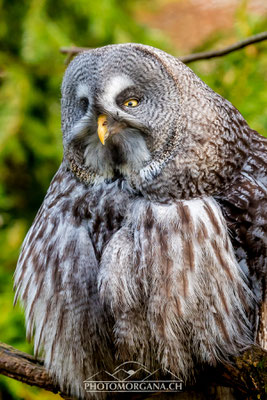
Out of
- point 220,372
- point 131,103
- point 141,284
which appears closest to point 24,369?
point 141,284

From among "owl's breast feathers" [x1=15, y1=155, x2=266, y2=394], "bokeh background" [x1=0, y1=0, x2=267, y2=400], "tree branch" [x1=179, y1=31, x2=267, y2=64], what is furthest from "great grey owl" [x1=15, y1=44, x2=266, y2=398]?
"bokeh background" [x1=0, y1=0, x2=267, y2=400]

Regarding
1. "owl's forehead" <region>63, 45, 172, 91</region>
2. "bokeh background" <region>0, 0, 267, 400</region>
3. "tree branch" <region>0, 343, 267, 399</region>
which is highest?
"bokeh background" <region>0, 0, 267, 400</region>

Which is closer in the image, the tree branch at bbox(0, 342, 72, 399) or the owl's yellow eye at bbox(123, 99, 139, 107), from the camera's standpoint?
the owl's yellow eye at bbox(123, 99, 139, 107)

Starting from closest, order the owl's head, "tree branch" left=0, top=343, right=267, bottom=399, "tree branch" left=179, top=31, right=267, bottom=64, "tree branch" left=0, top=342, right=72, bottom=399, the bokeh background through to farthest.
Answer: "tree branch" left=0, top=343, right=267, bottom=399, the owl's head, "tree branch" left=0, top=342, right=72, bottom=399, "tree branch" left=179, top=31, right=267, bottom=64, the bokeh background

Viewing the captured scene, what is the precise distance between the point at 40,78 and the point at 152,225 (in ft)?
7.37

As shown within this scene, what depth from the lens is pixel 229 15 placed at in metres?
7.33

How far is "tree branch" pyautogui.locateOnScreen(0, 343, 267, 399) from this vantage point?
2045 mm

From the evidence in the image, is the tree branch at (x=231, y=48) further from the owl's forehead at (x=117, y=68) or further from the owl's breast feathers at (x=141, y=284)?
the owl's breast feathers at (x=141, y=284)

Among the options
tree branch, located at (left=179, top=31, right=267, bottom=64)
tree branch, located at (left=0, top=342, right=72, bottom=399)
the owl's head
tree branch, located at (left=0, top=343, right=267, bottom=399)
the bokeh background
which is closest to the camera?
tree branch, located at (left=0, top=343, right=267, bottom=399)

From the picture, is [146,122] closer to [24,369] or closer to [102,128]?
[102,128]

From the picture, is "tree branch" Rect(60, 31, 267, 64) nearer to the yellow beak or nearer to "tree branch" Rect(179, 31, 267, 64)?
"tree branch" Rect(179, 31, 267, 64)

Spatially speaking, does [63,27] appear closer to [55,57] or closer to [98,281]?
[55,57]

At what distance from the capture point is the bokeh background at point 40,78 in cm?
330

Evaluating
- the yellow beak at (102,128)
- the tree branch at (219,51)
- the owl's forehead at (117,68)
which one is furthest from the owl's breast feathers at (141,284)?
the tree branch at (219,51)
